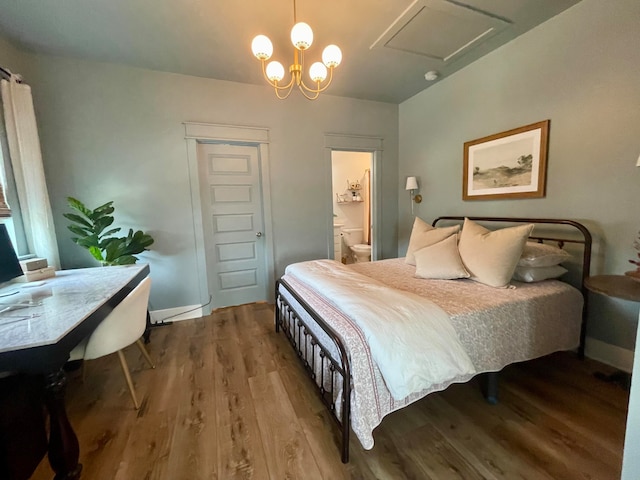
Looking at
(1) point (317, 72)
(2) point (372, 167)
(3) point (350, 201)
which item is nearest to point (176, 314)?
(1) point (317, 72)

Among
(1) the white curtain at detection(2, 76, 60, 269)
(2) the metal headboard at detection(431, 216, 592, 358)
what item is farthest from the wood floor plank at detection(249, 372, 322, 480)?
(1) the white curtain at detection(2, 76, 60, 269)

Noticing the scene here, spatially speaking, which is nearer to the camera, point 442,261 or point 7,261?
point 7,261

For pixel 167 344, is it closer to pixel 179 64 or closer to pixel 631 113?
pixel 179 64

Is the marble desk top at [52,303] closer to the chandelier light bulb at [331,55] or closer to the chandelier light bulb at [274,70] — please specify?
the chandelier light bulb at [274,70]

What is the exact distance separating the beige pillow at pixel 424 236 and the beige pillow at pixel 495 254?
0.32 metres

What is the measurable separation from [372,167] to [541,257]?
2483mm

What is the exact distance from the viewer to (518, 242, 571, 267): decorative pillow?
6.40 ft

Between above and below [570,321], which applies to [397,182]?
above

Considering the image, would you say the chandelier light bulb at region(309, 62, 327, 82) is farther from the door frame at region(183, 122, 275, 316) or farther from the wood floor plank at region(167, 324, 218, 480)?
the wood floor plank at region(167, 324, 218, 480)

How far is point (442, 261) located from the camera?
219 centimetres

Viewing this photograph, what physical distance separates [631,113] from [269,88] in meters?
3.28

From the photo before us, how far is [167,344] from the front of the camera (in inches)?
98.3

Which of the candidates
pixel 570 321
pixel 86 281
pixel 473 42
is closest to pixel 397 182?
pixel 473 42

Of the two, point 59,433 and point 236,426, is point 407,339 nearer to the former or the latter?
point 236,426
